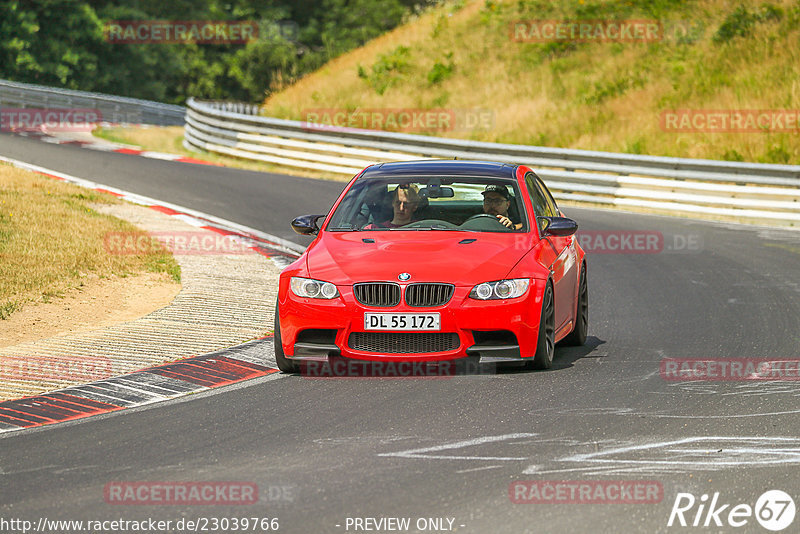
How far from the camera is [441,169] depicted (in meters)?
10.0

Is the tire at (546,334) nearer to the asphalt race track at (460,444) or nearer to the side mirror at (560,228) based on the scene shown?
the asphalt race track at (460,444)

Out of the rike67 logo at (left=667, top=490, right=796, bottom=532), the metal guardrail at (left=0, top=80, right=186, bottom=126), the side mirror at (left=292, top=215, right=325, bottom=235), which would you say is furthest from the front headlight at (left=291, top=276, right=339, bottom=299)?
the metal guardrail at (left=0, top=80, right=186, bottom=126)

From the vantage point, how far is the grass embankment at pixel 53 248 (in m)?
12.4

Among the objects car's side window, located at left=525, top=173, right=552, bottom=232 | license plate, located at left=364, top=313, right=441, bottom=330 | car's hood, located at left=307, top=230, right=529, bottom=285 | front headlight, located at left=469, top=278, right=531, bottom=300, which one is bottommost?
license plate, located at left=364, top=313, right=441, bottom=330

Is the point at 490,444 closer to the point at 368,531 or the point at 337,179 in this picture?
the point at 368,531

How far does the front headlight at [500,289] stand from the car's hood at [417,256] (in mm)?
58

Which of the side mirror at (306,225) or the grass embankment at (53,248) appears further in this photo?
the grass embankment at (53,248)

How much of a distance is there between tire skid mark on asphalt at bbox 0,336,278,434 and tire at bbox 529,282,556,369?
6.72 ft

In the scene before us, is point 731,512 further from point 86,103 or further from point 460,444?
point 86,103

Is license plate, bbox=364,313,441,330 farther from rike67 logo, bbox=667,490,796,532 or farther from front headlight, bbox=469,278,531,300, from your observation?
rike67 logo, bbox=667,490,796,532

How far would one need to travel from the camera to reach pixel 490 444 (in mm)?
6734

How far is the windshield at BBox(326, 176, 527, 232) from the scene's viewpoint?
376 inches

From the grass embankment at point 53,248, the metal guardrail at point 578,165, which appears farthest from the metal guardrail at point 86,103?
the grass embankment at point 53,248

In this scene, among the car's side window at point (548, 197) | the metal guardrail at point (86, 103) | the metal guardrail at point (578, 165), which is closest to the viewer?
the car's side window at point (548, 197)
